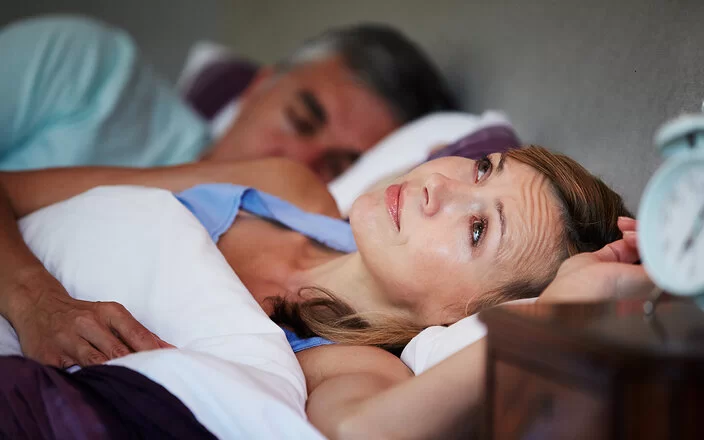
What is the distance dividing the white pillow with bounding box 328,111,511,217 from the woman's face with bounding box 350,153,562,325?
0.65 m

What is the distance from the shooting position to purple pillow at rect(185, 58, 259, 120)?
3.30 metres

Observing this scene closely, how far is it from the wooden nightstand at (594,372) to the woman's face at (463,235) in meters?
0.39

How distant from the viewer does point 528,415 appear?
2.42 feet

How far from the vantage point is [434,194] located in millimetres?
1192

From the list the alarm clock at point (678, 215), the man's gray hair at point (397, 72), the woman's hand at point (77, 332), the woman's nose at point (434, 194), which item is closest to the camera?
the alarm clock at point (678, 215)

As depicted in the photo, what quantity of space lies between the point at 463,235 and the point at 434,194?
8 centimetres

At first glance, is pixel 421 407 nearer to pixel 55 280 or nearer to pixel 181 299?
pixel 181 299

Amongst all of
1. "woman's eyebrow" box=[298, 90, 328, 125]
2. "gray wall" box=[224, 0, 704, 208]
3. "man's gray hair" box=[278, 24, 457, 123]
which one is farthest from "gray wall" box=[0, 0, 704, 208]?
"woman's eyebrow" box=[298, 90, 328, 125]

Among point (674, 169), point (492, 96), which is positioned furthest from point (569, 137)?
point (674, 169)

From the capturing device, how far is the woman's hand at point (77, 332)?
104 centimetres

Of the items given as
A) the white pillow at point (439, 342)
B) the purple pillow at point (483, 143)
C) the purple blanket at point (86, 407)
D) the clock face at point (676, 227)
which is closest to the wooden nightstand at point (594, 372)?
the clock face at point (676, 227)

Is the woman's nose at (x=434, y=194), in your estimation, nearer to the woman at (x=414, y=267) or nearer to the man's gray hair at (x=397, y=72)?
the woman at (x=414, y=267)

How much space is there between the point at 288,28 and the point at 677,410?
3.31 m

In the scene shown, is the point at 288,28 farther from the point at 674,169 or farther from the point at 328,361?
the point at 674,169
